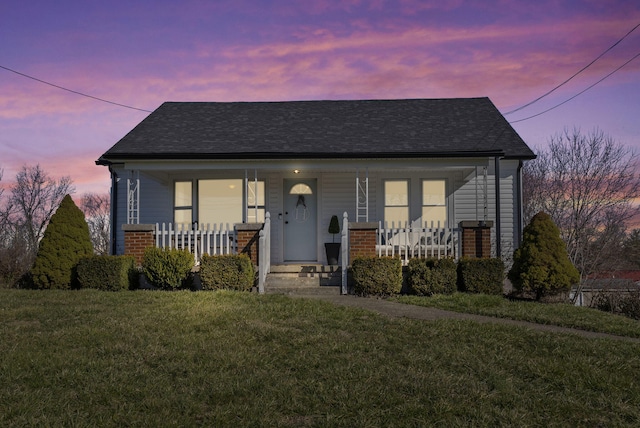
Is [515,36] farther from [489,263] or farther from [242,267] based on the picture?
[242,267]

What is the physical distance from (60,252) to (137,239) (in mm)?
1623

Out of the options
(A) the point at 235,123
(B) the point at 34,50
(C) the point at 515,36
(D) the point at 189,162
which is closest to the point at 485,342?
(C) the point at 515,36

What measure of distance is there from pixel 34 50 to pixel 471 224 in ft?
37.4

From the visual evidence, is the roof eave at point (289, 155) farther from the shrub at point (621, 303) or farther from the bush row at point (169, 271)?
the shrub at point (621, 303)

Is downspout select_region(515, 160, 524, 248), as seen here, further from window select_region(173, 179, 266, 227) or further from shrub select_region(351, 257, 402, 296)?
window select_region(173, 179, 266, 227)

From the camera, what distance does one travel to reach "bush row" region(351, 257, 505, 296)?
11.3m

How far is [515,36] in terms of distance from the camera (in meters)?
12.2

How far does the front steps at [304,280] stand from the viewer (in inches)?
466

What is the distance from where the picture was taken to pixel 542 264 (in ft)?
36.4

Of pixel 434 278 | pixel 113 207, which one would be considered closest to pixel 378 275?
pixel 434 278

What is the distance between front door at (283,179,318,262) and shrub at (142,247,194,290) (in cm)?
391

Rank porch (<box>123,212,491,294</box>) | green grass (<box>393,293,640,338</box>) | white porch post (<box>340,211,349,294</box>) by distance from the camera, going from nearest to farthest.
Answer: green grass (<box>393,293,640,338</box>) → white porch post (<box>340,211,349,294</box>) → porch (<box>123,212,491,294</box>)

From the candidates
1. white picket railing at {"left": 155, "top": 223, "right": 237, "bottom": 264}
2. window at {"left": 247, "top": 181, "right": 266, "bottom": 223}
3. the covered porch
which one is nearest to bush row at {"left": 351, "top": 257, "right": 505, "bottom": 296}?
white picket railing at {"left": 155, "top": 223, "right": 237, "bottom": 264}

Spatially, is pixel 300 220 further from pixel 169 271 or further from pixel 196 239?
pixel 169 271
